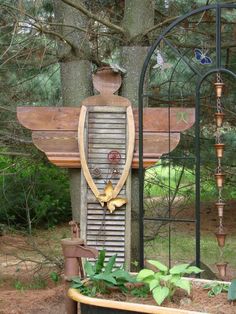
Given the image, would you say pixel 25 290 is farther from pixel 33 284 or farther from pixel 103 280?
pixel 103 280

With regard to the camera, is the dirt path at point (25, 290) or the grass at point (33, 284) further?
the grass at point (33, 284)

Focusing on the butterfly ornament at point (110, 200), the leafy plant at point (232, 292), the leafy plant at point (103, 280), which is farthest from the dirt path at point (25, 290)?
the leafy plant at point (232, 292)

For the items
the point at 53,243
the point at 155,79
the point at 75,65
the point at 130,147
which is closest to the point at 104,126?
the point at 130,147

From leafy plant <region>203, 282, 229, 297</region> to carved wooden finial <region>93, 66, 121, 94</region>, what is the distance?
66.3 inches

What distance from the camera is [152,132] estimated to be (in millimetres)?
4598

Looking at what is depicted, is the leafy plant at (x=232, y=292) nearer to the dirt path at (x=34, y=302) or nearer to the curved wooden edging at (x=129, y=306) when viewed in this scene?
the curved wooden edging at (x=129, y=306)

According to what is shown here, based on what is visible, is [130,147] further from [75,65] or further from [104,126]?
[75,65]

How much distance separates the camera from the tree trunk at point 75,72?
516 centimetres

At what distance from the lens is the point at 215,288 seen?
3.63 metres

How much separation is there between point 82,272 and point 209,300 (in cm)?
95

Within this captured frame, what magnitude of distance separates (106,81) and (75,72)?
0.55 meters

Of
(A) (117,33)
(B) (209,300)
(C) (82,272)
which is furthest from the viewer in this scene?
(A) (117,33)

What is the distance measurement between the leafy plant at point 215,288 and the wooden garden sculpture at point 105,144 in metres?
0.96

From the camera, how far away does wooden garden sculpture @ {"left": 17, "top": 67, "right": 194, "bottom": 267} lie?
179 inches
